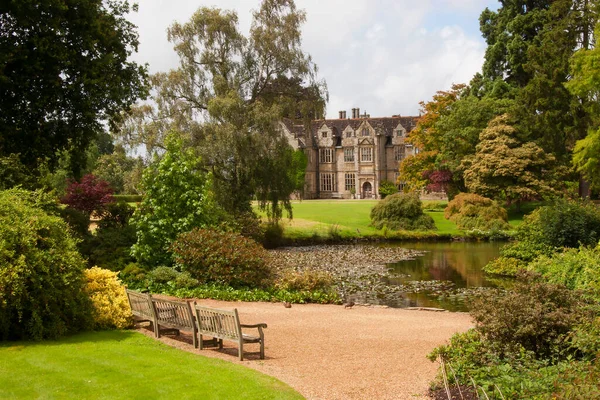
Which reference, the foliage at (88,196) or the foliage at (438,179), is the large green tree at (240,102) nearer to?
the foliage at (88,196)

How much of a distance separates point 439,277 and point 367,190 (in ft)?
186

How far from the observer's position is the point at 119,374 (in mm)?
8516

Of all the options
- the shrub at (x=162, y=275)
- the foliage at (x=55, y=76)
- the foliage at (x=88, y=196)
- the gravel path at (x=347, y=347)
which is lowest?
the gravel path at (x=347, y=347)

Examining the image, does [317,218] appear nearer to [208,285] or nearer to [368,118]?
[208,285]

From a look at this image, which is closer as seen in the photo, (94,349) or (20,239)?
(94,349)

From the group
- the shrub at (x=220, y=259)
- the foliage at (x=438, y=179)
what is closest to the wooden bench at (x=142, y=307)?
the shrub at (x=220, y=259)

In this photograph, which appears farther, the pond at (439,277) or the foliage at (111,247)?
the foliage at (111,247)

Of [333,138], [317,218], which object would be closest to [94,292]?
[317,218]

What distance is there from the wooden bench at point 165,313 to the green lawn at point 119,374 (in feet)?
2.27

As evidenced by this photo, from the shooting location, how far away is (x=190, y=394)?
778cm

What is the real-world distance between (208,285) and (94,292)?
568 centimetres

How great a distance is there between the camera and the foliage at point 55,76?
61.4 feet

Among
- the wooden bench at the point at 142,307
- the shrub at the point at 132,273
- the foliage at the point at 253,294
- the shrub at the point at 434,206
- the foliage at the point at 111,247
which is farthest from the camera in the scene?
the shrub at the point at 434,206

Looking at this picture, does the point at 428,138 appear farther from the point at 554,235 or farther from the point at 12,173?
the point at 12,173
